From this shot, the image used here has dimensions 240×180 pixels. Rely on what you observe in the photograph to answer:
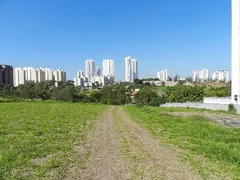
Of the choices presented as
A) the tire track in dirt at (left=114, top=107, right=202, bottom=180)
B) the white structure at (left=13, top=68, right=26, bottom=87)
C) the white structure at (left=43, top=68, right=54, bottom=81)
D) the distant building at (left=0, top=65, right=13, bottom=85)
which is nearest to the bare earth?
the tire track in dirt at (left=114, top=107, right=202, bottom=180)

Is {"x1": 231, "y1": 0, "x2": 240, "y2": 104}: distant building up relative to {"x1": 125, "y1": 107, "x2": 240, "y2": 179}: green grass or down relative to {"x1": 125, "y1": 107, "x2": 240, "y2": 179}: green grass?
up

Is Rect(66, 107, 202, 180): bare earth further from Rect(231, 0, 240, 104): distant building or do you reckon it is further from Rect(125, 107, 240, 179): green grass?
Rect(231, 0, 240, 104): distant building

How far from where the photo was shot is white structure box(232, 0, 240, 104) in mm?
45969

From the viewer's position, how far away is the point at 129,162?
270 inches

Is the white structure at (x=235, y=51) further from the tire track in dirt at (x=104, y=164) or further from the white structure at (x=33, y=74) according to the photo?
the white structure at (x=33, y=74)

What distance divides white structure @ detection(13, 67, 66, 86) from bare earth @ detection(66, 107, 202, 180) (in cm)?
15238

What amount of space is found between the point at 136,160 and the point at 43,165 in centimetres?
248

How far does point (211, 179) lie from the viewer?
223 inches

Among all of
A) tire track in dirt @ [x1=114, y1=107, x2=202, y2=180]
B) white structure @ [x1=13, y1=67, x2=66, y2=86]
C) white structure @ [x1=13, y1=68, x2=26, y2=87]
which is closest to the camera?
tire track in dirt @ [x1=114, y1=107, x2=202, y2=180]

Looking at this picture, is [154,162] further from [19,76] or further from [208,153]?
[19,76]

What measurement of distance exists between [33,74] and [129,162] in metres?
165

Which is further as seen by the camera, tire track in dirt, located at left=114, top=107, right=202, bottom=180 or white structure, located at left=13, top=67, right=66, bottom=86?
white structure, located at left=13, top=67, right=66, bottom=86

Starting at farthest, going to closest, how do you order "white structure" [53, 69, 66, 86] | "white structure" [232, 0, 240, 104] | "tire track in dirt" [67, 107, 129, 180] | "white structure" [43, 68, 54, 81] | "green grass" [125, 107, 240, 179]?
"white structure" [53, 69, 66, 86]
"white structure" [43, 68, 54, 81]
"white structure" [232, 0, 240, 104]
"green grass" [125, 107, 240, 179]
"tire track in dirt" [67, 107, 129, 180]

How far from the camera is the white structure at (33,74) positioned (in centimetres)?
15788
